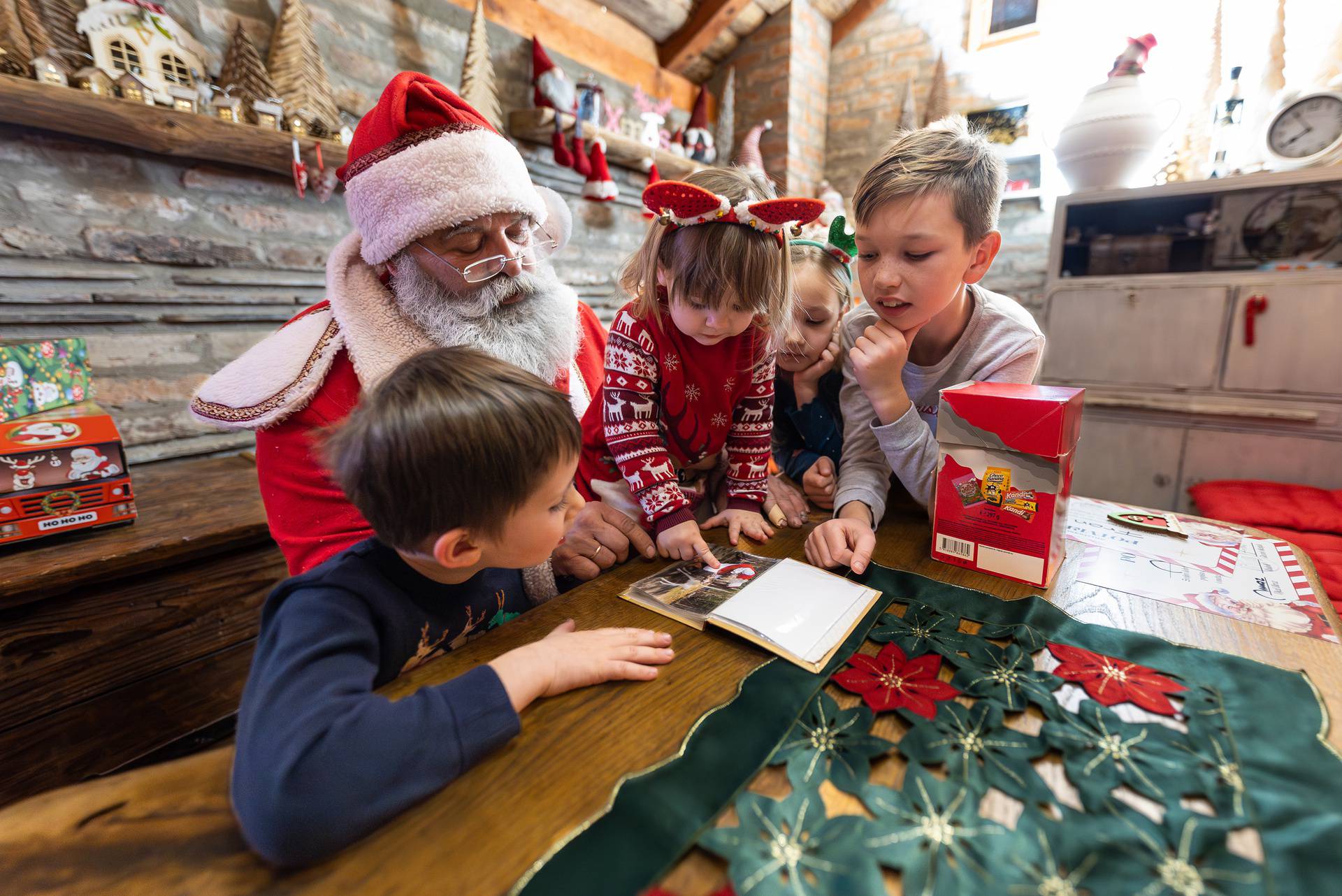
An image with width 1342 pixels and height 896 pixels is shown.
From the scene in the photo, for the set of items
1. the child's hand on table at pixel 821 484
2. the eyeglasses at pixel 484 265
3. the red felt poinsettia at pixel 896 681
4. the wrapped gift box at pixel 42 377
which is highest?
the eyeglasses at pixel 484 265

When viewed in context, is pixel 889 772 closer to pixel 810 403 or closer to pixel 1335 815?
pixel 1335 815

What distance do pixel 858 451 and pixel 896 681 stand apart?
25.4 inches

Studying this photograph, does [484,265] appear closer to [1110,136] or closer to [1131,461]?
[1110,136]

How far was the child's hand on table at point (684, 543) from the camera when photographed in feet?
3.31

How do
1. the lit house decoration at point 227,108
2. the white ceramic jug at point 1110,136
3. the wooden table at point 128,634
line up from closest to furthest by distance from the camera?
the wooden table at point 128,634 → the lit house decoration at point 227,108 → the white ceramic jug at point 1110,136

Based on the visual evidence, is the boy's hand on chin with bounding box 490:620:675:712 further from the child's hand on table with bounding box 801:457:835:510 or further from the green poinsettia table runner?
the child's hand on table with bounding box 801:457:835:510

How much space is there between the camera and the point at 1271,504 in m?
2.21

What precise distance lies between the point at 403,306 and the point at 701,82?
368 cm

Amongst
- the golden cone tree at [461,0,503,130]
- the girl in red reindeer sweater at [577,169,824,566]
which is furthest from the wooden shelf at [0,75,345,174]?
the girl in red reindeer sweater at [577,169,824,566]

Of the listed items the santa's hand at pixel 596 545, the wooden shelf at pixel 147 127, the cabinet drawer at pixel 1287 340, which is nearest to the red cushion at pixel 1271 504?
the cabinet drawer at pixel 1287 340

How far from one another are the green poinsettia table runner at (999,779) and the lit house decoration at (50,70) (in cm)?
231

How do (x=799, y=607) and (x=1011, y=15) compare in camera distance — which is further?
(x=1011, y=15)

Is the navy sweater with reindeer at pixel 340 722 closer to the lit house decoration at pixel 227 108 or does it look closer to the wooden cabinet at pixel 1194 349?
the lit house decoration at pixel 227 108

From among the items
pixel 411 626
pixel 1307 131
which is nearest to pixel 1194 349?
pixel 1307 131
